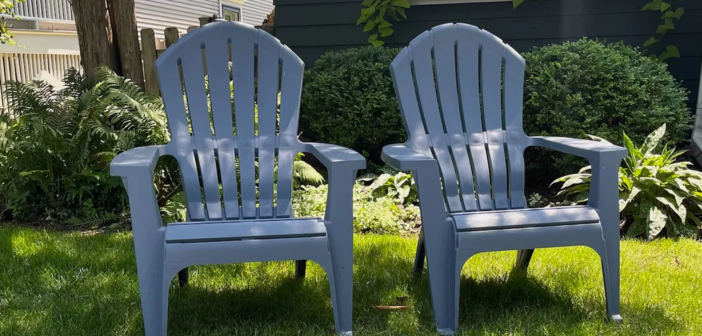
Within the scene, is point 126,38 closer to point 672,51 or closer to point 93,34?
point 93,34

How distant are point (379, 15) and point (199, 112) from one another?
2.77 m

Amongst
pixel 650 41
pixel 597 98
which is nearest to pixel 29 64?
pixel 597 98

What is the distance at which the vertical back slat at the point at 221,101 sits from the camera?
2.26 metres

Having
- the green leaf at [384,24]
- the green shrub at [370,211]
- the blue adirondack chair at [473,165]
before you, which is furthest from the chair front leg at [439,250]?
the green leaf at [384,24]

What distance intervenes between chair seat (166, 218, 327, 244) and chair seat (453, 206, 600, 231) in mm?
515

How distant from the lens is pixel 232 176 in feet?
7.34

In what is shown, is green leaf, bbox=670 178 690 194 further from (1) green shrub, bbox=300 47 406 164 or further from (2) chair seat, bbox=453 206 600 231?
(1) green shrub, bbox=300 47 406 164

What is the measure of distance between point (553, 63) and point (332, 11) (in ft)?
6.71

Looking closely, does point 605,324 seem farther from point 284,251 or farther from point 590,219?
point 284,251

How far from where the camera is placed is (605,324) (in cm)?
193

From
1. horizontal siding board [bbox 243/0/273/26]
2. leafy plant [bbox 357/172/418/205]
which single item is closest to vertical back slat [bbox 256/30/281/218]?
leafy plant [bbox 357/172/418/205]

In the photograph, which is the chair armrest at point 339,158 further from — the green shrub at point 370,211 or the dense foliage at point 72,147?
the dense foliage at point 72,147

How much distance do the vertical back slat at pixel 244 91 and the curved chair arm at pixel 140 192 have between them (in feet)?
1.95

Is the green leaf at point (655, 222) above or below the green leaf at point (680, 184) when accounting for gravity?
below
